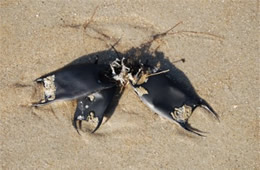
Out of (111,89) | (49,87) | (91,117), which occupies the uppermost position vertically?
(111,89)

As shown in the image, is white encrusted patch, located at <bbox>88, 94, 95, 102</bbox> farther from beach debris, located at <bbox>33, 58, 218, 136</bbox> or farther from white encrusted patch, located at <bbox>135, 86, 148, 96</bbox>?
white encrusted patch, located at <bbox>135, 86, 148, 96</bbox>

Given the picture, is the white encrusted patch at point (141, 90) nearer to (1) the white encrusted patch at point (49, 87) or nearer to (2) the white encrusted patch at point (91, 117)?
(2) the white encrusted patch at point (91, 117)

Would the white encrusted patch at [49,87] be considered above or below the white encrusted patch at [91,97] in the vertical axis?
below

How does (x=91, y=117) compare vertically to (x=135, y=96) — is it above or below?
below

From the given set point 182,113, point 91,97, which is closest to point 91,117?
point 91,97

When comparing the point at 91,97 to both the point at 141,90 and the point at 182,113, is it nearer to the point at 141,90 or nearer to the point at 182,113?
the point at 141,90

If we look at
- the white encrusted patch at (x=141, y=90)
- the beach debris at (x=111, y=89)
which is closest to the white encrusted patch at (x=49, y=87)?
the beach debris at (x=111, y=89)

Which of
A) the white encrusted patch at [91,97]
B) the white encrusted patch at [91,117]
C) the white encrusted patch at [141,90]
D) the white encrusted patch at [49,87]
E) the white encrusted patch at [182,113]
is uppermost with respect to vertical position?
the white encrusted patch at [141,90]
